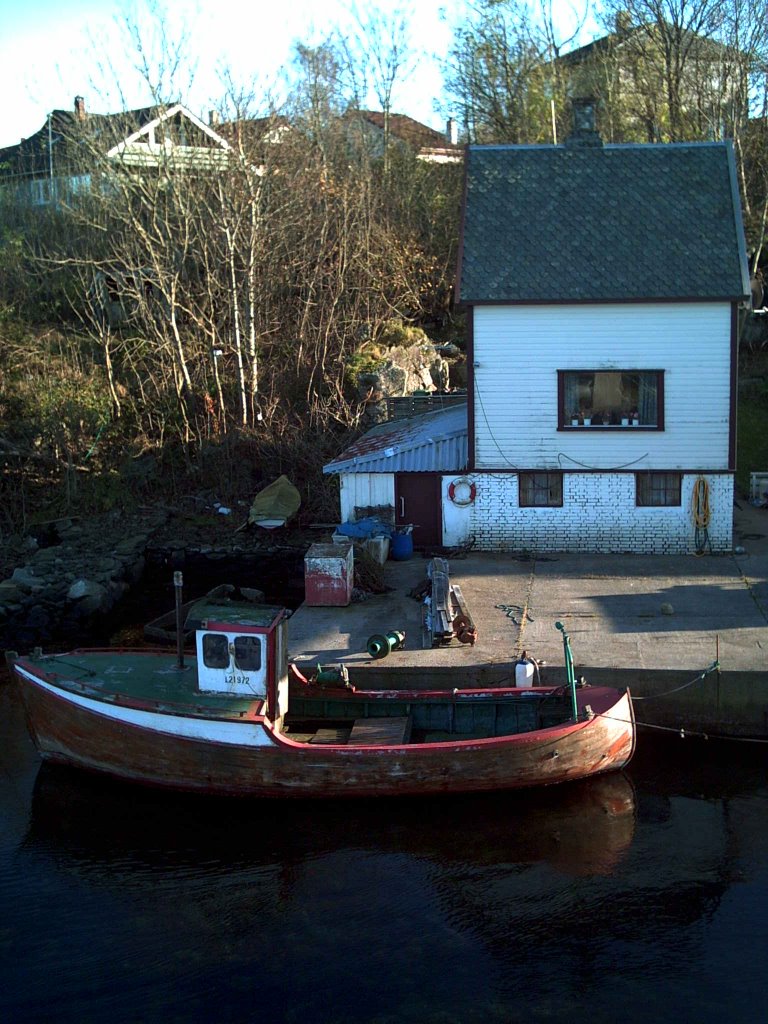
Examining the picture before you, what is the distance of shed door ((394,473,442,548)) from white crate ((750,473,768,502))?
9.40 metres

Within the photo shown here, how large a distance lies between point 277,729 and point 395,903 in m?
3.27

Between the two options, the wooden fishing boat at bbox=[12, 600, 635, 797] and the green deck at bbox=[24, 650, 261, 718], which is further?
the green deck at bbox=[24, 650, 261, 718]

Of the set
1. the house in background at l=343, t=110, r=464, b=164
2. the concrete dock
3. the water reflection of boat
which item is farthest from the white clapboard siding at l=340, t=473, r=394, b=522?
the house in background at l=343, t=110, r=464, b=164

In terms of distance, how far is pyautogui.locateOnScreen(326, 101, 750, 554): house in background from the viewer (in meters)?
21.0

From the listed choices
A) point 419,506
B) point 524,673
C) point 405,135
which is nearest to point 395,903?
point 524,673

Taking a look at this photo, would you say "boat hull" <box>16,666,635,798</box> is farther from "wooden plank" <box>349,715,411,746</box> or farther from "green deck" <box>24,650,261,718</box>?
"wooden plank" <box>349,715,411,746</box>

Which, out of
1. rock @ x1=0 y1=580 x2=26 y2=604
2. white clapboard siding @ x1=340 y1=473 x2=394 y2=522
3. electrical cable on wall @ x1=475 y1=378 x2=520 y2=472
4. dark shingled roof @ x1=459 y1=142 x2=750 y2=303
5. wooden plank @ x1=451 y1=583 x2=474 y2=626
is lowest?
rock @ x1=0 y1=580 x2=26 y2=604

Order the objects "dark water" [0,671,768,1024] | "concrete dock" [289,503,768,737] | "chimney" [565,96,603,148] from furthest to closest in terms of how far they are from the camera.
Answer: "chimney" [565,96,603,148] → "concrete dock" [289,503,768,737] → "dark water" [0,671,768,1024]

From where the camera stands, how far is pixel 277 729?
45.2 ft

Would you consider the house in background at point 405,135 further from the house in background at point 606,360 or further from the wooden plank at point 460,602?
the wooden plank at point 460,602

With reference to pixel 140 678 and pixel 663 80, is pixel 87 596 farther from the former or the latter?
pixel 663 80

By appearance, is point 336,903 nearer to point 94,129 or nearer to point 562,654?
point 562,654

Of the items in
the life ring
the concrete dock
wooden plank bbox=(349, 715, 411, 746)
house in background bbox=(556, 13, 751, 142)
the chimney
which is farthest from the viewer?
house in background bbox=(556, 13, 751, 142)

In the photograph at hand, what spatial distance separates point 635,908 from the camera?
36.4ft
